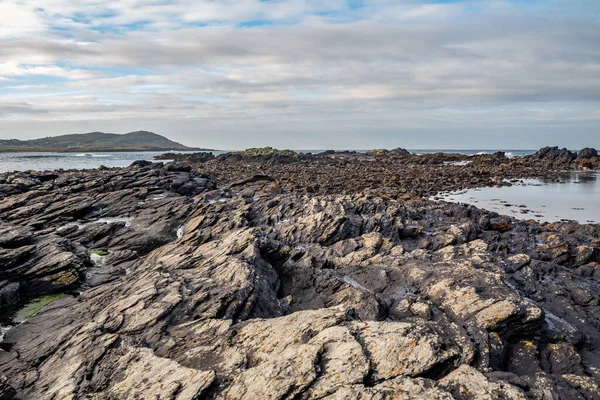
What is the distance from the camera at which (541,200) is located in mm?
54438

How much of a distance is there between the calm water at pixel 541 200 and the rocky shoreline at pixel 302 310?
10926mm

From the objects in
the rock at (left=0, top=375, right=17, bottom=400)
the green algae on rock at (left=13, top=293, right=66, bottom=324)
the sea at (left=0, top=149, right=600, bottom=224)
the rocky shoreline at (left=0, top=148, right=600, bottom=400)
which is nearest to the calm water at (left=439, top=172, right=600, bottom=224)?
the sea at (left=0, top=149, right=600, bottom=224)

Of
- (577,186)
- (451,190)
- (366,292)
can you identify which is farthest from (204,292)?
(577,186)

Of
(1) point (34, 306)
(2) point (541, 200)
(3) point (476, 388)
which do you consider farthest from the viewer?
(2) point (541, 200)

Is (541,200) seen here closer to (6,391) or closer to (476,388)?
(476,388)

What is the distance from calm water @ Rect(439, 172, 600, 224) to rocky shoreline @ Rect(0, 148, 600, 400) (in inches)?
430

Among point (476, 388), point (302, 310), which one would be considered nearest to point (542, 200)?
point (302, 310)

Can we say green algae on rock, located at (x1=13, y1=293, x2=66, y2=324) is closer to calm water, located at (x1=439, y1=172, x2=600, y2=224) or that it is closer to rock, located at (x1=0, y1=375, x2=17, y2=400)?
rock, located at (x1=0, y1=375, x2=17, y2=400)

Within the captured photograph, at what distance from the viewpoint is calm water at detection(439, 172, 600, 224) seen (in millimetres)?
44000

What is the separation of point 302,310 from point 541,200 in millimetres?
52290

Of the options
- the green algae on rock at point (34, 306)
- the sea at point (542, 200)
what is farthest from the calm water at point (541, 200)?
the green algae on rock at point (34, 306)

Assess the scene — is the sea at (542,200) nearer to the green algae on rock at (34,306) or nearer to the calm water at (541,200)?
the calm water at (541,200)

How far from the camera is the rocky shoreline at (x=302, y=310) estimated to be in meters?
10.5

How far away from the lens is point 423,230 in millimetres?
29484
